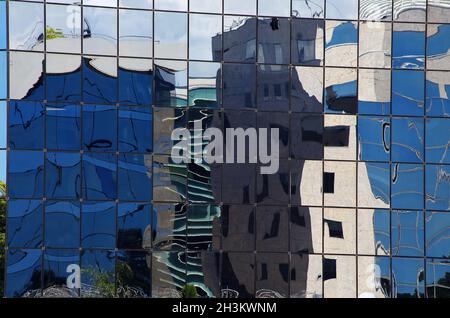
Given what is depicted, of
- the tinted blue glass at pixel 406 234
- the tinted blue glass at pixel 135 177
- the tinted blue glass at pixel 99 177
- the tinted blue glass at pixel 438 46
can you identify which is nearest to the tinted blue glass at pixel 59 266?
the tinted blue glass at pixel 99 177

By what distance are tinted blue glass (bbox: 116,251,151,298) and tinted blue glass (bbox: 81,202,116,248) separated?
51 centimetres

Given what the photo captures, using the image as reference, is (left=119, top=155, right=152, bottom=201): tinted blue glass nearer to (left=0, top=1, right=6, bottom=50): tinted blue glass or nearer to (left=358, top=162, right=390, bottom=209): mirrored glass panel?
(left=0, top=1, right=6, bottom=50): tinted blue glass

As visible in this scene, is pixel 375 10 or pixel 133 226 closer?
pixel 133 226

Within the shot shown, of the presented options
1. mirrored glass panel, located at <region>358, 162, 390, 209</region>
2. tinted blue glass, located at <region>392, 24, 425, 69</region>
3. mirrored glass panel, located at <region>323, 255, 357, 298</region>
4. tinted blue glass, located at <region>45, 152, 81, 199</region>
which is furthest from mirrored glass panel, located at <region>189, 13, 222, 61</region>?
mirrored glass panel, located at <region>323, 255, 357, 298</region>

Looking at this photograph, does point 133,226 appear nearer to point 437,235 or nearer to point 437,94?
point 437,235

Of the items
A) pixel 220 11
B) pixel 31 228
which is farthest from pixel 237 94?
pixel 31 228

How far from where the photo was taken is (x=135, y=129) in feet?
93.6

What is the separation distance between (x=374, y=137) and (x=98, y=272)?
806 centimetres

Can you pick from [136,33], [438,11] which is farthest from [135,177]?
[438,11]

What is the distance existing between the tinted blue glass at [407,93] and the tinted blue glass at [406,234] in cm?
276

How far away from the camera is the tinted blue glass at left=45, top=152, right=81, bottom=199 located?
28.2m

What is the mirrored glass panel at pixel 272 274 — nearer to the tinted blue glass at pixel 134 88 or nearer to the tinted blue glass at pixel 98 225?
the tinted blue glass at pixel 98 225

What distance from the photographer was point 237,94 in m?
28.9

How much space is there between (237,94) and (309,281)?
17.2 ft
